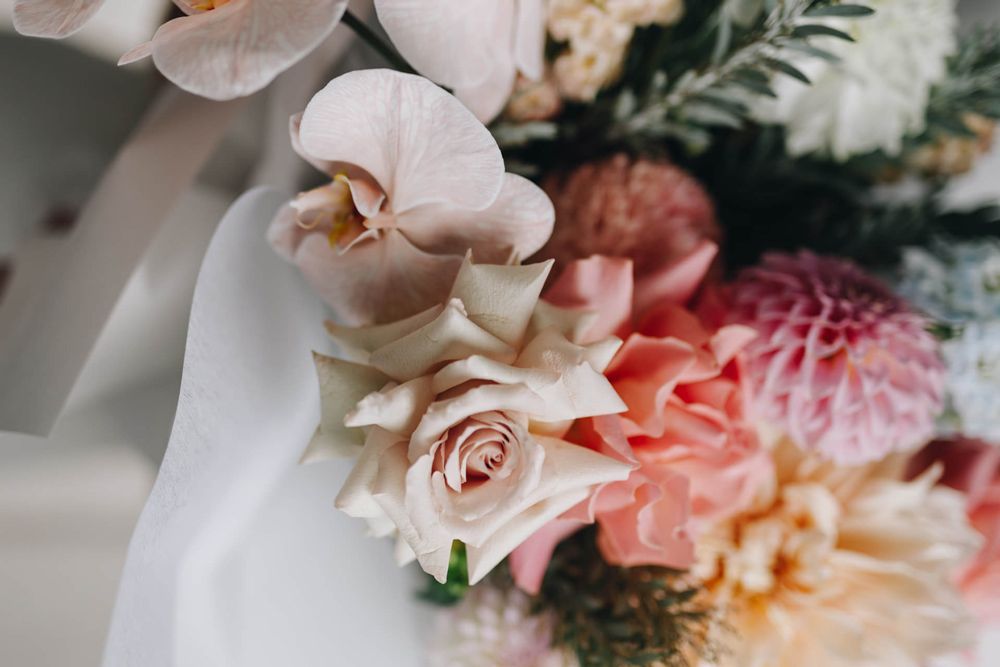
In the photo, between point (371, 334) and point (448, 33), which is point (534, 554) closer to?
point (371, 334)

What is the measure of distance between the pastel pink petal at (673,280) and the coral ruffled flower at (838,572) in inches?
6.0

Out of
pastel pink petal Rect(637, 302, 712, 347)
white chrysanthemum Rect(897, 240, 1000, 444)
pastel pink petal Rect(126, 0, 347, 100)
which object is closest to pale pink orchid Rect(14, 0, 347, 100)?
pastel pink petal Rect(126, 0, 347, 100)

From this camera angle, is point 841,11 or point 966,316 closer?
point 841,11

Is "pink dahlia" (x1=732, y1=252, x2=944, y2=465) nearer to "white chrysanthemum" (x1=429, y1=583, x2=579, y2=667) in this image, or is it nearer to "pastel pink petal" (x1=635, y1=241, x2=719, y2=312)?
"pastel pink petal" (x1=635, y1=241, x2=719, y2=312)

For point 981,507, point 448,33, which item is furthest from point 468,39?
point 981,507

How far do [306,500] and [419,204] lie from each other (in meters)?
0.19

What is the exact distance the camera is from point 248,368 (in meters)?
0.33

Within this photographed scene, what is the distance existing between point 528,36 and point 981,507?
1.49ft

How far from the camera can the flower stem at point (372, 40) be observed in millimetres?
331

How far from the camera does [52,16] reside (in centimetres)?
26

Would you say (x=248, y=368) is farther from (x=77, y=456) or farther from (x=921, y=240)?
(x=921, y=240)

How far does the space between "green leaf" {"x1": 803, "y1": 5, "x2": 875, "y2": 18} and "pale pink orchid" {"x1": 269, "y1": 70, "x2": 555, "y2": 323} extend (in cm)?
17

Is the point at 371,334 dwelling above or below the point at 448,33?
below

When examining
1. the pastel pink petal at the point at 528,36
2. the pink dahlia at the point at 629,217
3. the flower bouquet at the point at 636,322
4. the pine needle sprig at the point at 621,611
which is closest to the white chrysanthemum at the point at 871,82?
the flower bouquet at the point at 636,322
